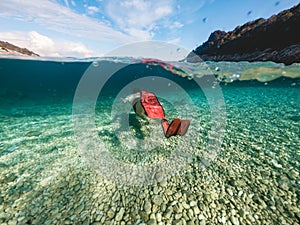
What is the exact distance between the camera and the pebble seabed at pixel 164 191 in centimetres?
228

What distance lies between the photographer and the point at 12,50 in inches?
772

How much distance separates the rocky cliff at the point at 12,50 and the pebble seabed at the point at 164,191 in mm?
21945

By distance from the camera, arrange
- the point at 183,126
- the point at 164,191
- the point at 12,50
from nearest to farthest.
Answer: the point at 164,191, the point at 183,126, the point at 12,50

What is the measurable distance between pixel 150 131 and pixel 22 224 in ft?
12.4

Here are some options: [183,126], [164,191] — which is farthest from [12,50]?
[164,191]

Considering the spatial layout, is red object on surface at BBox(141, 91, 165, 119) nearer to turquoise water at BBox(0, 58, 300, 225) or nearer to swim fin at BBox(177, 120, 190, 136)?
turquoise water at BBox(0, 58, 300, 225)

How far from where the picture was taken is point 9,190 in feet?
9.60

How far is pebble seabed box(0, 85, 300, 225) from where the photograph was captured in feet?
7.49

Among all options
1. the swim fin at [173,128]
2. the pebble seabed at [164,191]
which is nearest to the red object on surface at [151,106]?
the swim fin at [173,128]

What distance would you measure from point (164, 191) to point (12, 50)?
2734 centimetres

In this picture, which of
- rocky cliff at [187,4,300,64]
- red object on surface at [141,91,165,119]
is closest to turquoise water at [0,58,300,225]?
red object on surface at [141,91,165,119]

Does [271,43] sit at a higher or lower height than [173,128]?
higher

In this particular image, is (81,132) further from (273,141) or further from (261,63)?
(261,63)

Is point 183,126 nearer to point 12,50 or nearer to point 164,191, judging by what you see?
point 164,191
